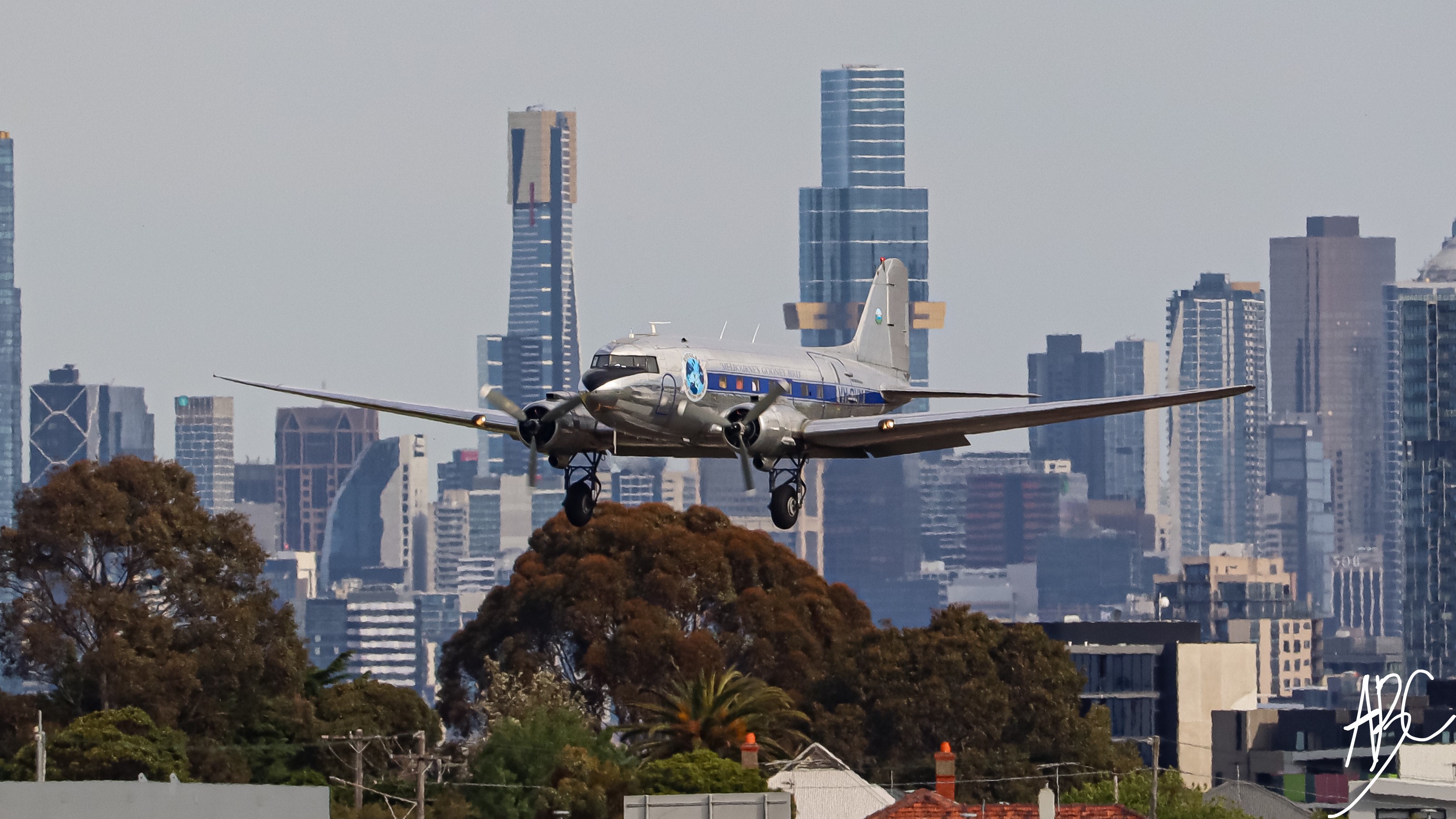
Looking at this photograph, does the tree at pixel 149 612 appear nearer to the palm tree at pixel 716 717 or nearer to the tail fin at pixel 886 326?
the palm tree at pixel 716 717

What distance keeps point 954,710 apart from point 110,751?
44.2m

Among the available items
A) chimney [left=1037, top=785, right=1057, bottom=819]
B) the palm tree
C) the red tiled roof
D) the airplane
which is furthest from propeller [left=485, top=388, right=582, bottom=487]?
the palm tree

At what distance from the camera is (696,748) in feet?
364

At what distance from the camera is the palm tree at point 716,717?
11256 cm

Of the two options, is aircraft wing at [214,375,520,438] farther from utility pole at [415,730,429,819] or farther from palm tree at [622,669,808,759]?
palm tree at [622,669,808,759]

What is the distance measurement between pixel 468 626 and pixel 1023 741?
3030 centimetres

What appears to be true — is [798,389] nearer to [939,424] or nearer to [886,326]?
[939,424]

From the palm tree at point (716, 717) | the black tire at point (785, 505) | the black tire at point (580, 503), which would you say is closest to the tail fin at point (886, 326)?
the black tire at point (785, 505)

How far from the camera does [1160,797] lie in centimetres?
10712

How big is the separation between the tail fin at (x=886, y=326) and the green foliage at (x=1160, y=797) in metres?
23.0

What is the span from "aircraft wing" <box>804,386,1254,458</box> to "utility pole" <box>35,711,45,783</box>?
84.0ft

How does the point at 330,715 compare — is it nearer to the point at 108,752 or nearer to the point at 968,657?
the point at 108,752

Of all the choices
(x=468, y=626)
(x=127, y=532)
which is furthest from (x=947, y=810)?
(x=468, y=626)

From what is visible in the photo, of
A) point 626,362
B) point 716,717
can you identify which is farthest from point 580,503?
point 716,717
